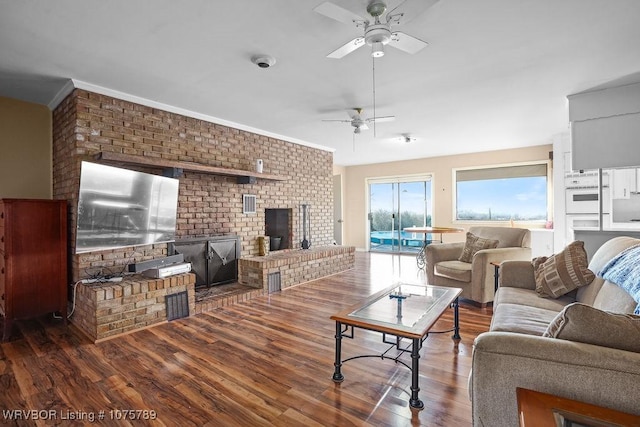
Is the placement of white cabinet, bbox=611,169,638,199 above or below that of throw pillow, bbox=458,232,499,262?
above

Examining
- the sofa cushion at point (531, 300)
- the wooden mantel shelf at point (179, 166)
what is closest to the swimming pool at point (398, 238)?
the wooden mantel shelf at point (179, 166)

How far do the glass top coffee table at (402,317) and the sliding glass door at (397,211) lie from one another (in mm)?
5133

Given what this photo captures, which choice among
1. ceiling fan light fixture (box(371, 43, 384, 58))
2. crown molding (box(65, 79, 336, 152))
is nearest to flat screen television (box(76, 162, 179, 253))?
crown molding (box(65, 79, 336, 152))

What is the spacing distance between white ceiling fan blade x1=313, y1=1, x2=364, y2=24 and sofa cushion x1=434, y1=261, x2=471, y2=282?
2.90m

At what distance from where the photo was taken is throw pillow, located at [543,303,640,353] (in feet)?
3.44

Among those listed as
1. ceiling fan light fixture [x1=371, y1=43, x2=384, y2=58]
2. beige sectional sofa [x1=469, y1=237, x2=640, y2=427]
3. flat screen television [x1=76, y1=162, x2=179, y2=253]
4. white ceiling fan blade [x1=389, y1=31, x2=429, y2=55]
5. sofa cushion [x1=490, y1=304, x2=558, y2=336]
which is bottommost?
sofa cushion [x1=490, y1=304, x2=558, y2=336]

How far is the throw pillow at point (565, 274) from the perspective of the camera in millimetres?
2252

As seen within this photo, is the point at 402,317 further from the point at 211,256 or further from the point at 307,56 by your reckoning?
the point at 211,256

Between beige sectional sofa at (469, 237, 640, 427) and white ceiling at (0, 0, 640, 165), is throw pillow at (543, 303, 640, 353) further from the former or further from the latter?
white ceiling at (0, 0, 640, 165)

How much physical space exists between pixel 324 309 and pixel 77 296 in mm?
2408

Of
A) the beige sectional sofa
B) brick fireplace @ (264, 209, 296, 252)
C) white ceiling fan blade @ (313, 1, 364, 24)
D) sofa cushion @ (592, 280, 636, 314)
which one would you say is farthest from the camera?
brick fireplace @ (264, 209, 296, 252)

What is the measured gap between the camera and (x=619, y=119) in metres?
3.36

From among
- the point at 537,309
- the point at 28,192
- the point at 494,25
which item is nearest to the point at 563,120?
the point at 494,25

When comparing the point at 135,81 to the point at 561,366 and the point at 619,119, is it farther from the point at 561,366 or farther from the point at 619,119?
the point at 619,119
